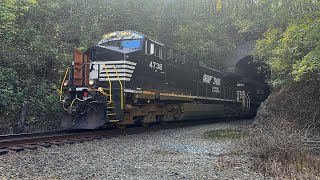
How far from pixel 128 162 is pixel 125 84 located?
154 inches

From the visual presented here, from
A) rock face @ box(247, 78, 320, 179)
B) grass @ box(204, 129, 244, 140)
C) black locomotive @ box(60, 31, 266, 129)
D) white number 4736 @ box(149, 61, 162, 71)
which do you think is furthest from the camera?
white number 4736 @ box(149, 61, 162, 71)

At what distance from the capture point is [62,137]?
770 centimetres

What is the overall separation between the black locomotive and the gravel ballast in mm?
1649

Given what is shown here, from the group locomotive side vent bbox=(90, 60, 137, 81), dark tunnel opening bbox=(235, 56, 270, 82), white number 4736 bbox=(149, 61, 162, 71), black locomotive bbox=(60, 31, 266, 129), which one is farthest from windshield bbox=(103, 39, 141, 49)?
dark tunnel opening bbox=(235, 56, 270, 82)

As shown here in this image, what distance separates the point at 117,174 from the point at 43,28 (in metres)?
10.9

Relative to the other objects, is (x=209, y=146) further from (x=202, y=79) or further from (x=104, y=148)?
(x=202, y=79)

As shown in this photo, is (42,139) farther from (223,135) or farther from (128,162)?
(223,135)

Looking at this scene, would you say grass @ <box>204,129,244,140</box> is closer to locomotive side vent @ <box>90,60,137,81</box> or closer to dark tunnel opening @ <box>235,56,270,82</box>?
locomotive side vent @ <box>90,60,137,81</box>

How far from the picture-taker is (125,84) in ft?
29.0

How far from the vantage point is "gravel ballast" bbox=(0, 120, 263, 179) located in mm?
4359

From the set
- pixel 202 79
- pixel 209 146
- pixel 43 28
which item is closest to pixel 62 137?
pixel 209 146

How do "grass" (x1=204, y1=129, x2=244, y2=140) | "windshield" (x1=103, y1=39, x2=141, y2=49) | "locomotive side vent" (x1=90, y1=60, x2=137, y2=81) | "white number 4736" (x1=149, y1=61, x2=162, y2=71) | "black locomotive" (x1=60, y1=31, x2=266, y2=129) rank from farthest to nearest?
"white number 4736" (x1=149, y1=61, x2=162, y2=71) → "windshield" (x1=103, y1=39, x2=141, y2=49) → "grass" (x1=204, y1=129, x2=244, y2=140) → "locomotive side vent" (x1=90, y1=60, x2=137, y2=81) → "black locomotive" (x1=60, y1=31, x2=266, y2=129)

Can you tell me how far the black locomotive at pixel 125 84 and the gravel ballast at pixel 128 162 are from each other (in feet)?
5.41

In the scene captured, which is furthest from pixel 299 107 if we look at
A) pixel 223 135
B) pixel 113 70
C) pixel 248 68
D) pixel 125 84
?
pixel 248 68
